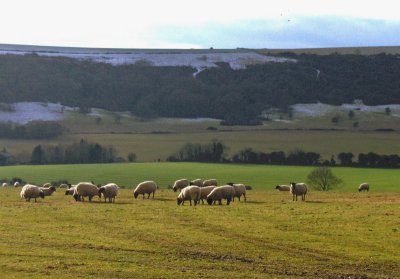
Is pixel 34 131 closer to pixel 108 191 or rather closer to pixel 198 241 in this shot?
pixel 108 191

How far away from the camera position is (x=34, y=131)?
10894cm

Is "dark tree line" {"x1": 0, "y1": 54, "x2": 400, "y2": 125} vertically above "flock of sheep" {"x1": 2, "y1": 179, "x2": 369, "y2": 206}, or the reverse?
"dark tree line" {"x1": 0, "y1": 54, "x2": 400, "y2": 125}

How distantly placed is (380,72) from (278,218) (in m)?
147

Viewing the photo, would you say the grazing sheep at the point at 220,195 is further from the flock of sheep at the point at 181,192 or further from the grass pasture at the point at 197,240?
the grass pasture at the point at 197,240

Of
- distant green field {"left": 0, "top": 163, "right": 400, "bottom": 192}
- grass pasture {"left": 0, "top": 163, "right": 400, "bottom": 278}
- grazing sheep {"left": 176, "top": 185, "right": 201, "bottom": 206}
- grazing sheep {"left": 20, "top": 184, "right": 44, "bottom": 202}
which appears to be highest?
grass pasture {"left": 0, "top": 163, "right": 400, "bottom": 278}

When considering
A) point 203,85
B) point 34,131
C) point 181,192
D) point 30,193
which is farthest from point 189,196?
point 203,85

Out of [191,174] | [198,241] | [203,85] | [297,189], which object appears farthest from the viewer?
[203,85]

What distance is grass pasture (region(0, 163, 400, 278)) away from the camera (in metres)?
21.2

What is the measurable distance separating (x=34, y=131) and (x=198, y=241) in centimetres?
8644

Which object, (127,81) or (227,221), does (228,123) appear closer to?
(127,81)

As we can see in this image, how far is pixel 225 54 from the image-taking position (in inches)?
7810

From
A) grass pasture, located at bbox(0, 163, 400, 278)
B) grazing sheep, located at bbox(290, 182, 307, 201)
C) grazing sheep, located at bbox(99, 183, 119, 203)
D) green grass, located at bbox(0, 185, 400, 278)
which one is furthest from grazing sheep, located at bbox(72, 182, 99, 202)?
grazing sheep, located at bbox(290, 182, 307, 201)

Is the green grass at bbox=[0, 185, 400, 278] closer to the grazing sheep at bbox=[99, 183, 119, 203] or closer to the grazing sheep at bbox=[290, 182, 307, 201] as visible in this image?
the grazing sheep at bbox=[99, 183, 119, 203]

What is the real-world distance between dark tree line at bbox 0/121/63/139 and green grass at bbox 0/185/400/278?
71.2m
